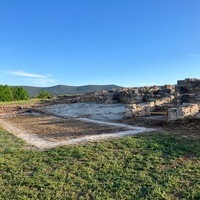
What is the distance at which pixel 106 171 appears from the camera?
676cm

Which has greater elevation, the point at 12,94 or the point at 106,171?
the point at 12,94

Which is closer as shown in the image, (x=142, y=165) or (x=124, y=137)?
(x=142, y=165)

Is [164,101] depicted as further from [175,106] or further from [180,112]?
[180,112]

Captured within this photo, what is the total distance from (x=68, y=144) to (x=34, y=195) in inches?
154

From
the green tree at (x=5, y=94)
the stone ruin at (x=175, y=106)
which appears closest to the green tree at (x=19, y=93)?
the green tree at (x=5, y=94)

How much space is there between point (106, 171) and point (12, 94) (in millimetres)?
61545

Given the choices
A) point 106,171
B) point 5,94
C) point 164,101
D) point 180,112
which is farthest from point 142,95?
point 5,94

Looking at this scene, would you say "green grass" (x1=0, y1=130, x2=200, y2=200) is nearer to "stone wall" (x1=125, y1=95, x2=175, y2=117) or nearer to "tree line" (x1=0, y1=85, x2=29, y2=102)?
"stone wall" (x1=125, y1=95, x2=175, y2=117)

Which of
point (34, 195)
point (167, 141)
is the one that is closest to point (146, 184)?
point (34, 195)

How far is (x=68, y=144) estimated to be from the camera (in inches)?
373

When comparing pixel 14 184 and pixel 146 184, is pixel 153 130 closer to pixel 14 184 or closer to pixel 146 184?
pixel 146 184

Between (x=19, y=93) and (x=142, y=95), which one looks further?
(x=19, y=93)

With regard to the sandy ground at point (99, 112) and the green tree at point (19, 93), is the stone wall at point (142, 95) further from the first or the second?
the green tree at point (19, 93)

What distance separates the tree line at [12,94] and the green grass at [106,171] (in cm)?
5306
